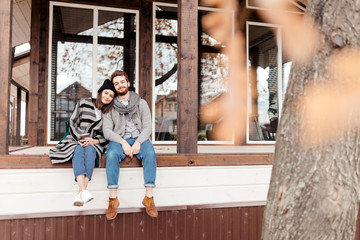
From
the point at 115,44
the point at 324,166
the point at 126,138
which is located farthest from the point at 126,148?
the point at 115,44

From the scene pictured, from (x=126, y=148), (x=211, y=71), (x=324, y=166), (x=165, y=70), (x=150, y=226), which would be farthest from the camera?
(x=211, y=71)

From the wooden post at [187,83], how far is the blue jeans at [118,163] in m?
0.40

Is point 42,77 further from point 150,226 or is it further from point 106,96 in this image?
point 150,226

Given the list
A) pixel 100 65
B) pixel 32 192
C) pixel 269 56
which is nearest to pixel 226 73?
pixel 269 56

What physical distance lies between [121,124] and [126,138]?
5.1 inches

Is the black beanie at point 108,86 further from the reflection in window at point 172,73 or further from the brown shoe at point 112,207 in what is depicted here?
the reflection in window at point 172,73

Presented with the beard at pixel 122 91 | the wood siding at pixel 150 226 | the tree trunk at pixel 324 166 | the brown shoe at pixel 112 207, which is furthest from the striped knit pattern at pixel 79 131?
the tree trunk at pixel 324 166

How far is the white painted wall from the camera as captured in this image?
99.1 inches

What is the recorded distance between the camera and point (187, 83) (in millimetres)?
2889

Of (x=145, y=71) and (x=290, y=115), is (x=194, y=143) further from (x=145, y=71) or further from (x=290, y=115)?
(x=145, y=71)

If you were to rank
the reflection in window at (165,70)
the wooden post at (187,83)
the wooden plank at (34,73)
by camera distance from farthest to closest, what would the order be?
the reflection in window at (165,70), the wooden plank at (34,73), the wooden post at (187,83)

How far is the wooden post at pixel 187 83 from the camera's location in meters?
2.86

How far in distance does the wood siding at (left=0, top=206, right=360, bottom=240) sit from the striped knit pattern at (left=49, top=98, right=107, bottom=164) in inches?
21.5

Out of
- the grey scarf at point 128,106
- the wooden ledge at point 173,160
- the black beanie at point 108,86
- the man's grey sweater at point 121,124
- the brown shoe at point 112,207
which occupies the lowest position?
the brown shoe at point 112,207
